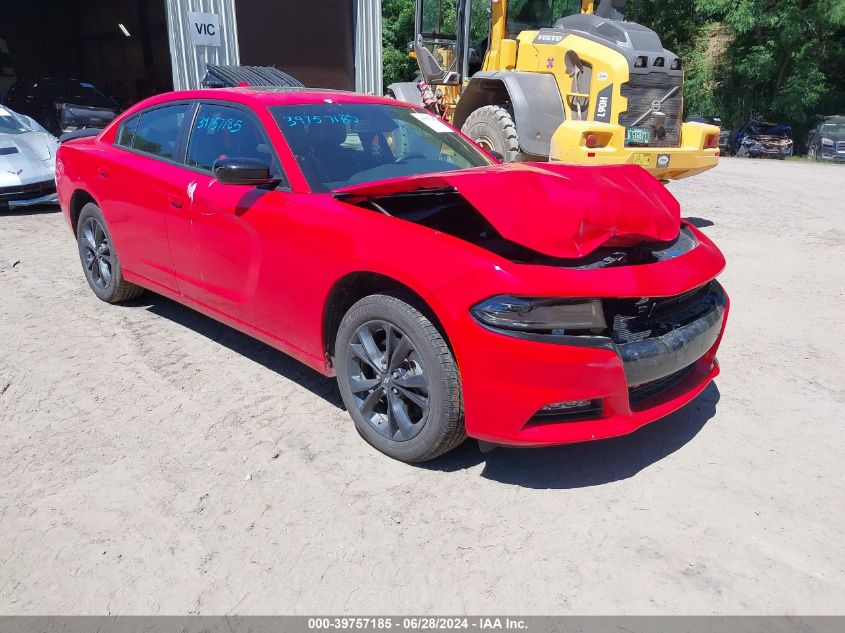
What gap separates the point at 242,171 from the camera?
327 cm

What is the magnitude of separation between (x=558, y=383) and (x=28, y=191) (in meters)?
8.24

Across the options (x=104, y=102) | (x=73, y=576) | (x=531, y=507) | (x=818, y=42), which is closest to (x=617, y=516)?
(x=531, y=507)

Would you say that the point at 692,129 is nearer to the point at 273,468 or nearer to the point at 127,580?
the point at 273,468

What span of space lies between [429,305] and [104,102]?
1564 centimetres

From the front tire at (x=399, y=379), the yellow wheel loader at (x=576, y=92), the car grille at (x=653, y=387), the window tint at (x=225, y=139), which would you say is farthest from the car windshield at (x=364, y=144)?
the yellow wheel loader at (x=576, y=92)

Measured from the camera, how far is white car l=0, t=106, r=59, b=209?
8.31 m

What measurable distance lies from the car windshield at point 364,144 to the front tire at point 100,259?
6.43 feet

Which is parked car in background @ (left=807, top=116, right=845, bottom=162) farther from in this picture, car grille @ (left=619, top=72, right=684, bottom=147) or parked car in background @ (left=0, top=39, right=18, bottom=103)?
parked car in background @ (left=0, top=39, right=18, bottom=103)

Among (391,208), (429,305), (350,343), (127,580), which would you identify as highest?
(391,208)

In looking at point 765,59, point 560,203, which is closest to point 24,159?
point 560,203

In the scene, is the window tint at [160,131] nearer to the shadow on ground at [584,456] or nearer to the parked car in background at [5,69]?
the shadow on ground at [584,456]

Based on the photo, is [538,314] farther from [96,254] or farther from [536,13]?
[536,13]

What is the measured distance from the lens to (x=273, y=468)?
301 centimetres

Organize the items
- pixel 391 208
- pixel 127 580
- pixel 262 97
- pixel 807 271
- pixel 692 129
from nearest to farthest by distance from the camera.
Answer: pixel 127 580, pixel 391 208, pixel 262 97, pixel 807 271, pixel 692 129
